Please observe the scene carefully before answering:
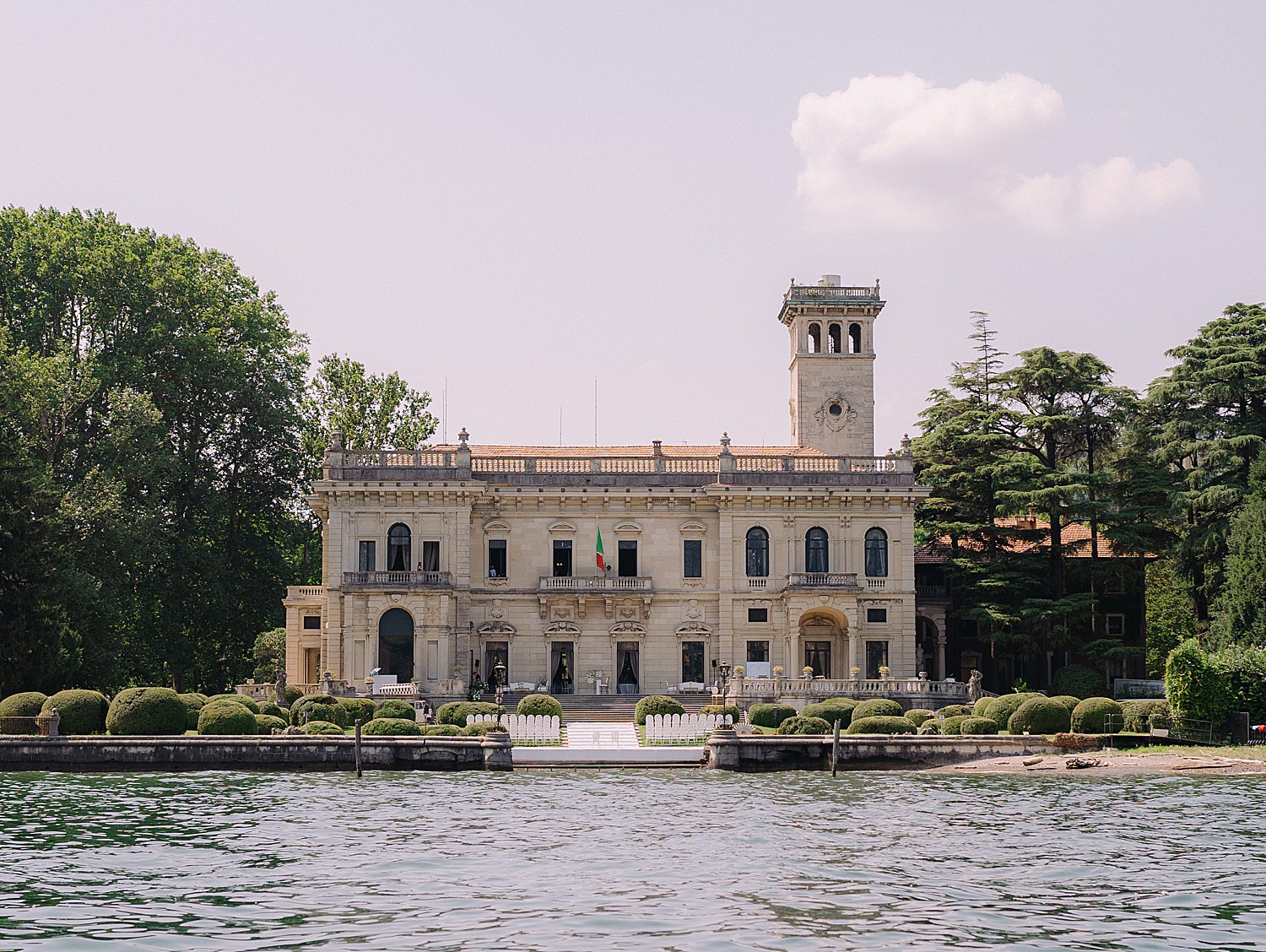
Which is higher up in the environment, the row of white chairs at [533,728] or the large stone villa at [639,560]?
the large stone villa at [639,560]

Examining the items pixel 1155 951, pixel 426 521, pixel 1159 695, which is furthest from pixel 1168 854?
pixel 426 521

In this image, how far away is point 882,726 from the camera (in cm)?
3994

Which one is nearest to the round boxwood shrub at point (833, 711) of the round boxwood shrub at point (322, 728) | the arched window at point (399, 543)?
the round boxwood shrub at point (322, 728)

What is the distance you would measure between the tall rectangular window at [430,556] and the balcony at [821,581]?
13.1 meters

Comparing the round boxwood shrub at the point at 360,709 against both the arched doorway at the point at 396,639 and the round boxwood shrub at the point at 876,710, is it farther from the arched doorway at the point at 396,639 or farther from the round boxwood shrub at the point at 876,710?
the round boxwood shrub at the point at 876,710

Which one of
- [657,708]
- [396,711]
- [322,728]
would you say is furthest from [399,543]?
[322,728]

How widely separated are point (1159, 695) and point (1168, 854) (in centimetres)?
3302

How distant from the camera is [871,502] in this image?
56562 mm

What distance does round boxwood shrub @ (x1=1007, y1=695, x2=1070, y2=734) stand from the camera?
39688 millimetres

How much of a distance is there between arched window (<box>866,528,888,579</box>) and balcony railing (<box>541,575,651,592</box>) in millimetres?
8420

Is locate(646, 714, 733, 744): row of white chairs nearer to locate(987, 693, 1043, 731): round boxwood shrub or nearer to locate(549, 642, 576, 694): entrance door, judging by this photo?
locate(987, 693, 1043, 731): round boxwood shrub

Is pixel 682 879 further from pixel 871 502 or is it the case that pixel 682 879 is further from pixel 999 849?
pixel 871 502

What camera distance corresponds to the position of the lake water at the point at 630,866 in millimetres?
16953

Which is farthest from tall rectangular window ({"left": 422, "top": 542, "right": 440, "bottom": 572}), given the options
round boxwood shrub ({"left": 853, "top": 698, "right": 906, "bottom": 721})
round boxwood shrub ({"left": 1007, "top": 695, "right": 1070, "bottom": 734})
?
round boxwood shrub ({"left": 1007, "top": 695, "right": 1070, "bottom": 734})
